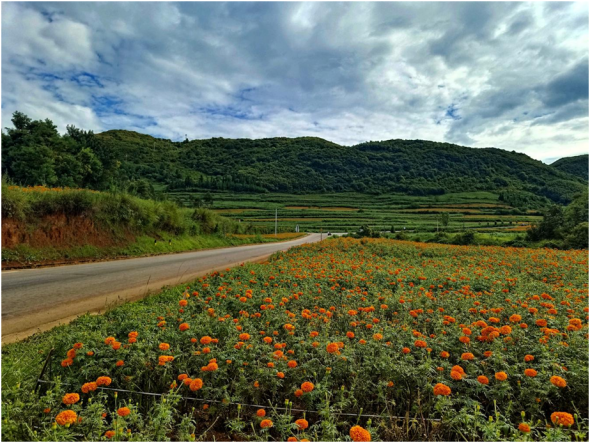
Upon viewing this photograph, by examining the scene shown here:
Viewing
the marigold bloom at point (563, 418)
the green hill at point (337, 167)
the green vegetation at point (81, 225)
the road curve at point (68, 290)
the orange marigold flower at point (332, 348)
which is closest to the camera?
the marigold bloom at point (563, 418)

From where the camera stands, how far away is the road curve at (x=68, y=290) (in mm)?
5477

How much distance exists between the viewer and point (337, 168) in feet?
408

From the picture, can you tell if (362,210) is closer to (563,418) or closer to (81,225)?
(81,225)

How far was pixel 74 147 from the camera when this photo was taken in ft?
116

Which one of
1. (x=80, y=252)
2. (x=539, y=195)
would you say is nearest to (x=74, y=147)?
(x=80, y=252)

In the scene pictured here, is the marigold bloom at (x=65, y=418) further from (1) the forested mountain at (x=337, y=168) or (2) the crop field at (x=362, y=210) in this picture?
(1) the forested mountain at (x=337, y=168)

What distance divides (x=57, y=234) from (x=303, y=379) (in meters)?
15.0

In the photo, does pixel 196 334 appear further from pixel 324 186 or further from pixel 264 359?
pixel 324 186

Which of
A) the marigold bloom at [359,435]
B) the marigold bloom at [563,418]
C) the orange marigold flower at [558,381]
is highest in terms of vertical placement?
the orange marigold flower at [558,381]

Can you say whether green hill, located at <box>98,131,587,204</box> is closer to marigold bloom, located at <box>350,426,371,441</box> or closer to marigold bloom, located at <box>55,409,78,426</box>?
marigold bloom, located at <box>55,409,78,426</box>

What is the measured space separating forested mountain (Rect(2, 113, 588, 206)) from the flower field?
79.7m

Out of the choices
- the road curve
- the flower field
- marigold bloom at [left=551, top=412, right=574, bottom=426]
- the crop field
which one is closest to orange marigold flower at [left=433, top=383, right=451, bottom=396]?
the flower field

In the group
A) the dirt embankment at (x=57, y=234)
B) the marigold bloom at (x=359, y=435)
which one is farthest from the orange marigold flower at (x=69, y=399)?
the dirt embankment at (x=57, y=234)

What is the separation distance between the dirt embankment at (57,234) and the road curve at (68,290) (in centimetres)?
235
